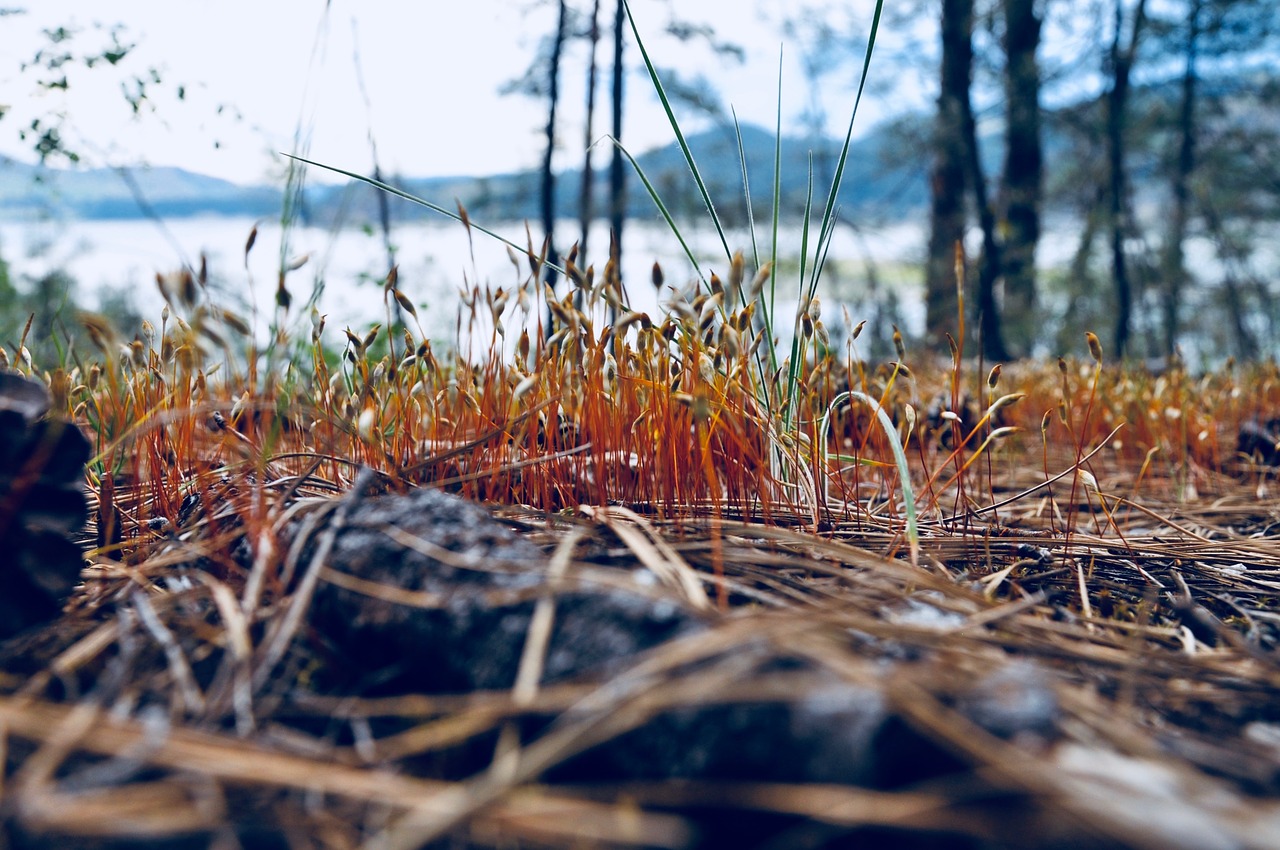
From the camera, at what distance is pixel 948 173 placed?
8.69m

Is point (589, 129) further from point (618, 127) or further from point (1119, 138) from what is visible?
point (1119, 138)

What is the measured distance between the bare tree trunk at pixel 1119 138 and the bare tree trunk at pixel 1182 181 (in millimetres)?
1242

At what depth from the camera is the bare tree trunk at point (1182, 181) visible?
10070mm

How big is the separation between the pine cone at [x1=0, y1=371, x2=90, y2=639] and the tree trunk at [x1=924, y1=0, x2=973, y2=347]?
6984mm

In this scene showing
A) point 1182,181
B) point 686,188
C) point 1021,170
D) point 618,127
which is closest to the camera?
point 618,127

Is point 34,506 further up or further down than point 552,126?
further down

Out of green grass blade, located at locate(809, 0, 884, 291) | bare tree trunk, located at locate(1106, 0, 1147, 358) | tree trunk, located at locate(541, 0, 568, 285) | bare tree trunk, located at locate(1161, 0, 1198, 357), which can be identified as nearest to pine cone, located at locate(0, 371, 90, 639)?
green grass blade, located at locate(809, 0, 884, 291)

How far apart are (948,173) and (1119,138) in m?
2.10

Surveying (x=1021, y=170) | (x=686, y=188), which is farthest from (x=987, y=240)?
(x=686, y=188)

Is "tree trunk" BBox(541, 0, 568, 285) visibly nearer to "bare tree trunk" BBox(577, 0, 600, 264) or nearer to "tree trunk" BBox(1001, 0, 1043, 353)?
"bare tree trunk" BBox(577, 0, 600, 264)

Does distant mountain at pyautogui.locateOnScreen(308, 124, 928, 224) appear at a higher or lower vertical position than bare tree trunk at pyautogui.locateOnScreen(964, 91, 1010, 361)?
higher

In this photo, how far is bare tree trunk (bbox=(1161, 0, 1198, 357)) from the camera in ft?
33.0

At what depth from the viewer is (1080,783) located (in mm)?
564

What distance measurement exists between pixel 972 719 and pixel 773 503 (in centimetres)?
77
